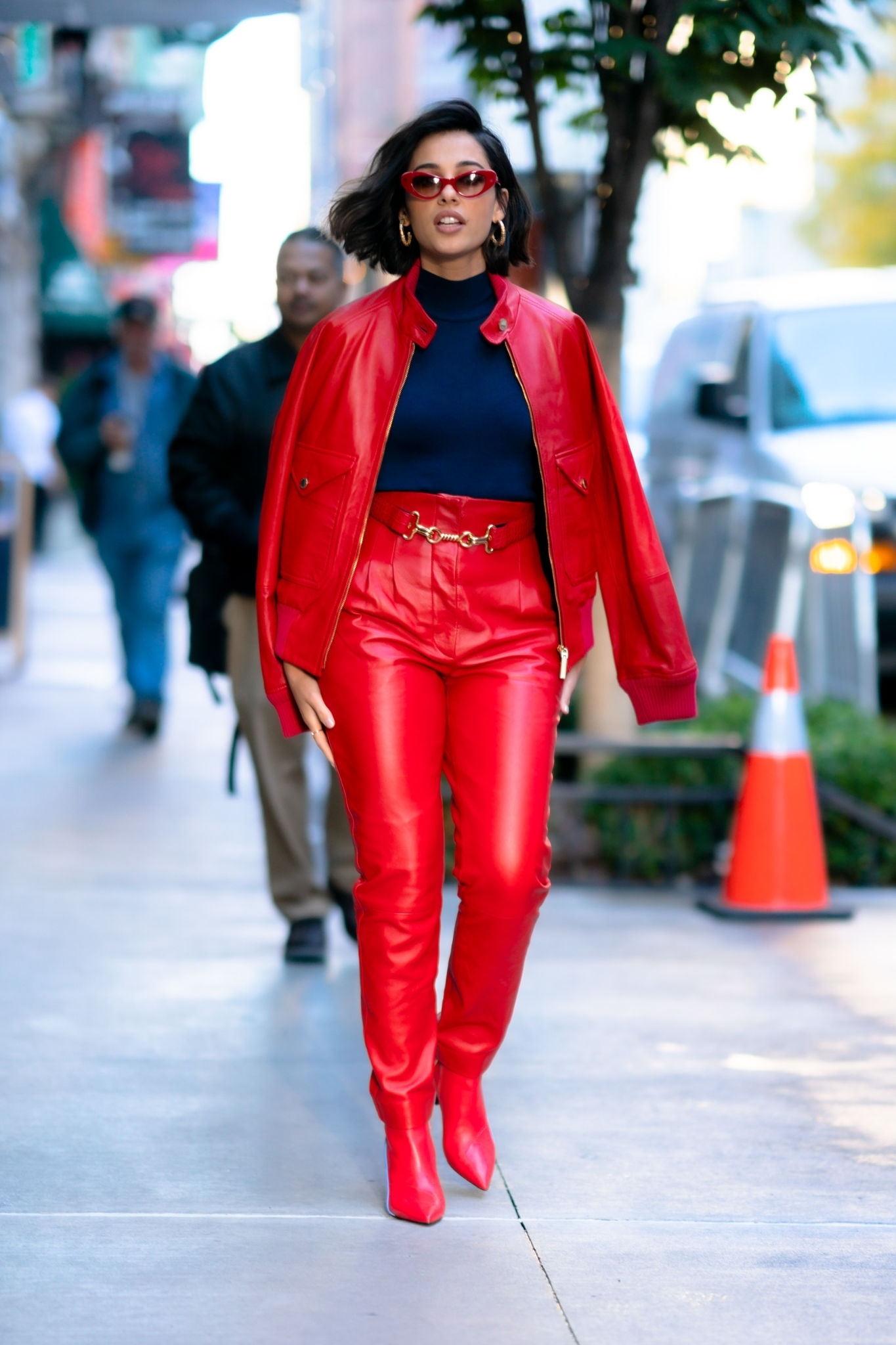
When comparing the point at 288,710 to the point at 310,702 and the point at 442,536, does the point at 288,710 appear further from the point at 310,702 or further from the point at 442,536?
the point at 442,536

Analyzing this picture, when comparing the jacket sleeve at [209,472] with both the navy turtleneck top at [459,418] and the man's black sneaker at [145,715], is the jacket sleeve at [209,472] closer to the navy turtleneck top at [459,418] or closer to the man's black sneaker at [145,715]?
the navy turtleneck top at [459,418]

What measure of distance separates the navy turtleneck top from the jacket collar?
0.02m

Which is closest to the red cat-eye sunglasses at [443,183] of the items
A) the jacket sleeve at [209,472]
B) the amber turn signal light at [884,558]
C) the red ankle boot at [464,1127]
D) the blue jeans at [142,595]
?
the red ankle boot at [464,1127]

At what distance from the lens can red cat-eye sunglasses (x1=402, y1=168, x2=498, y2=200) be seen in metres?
3.70

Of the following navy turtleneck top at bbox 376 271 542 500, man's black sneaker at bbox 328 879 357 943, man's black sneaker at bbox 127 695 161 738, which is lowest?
man's black sneaker at bbox 127 695 161 738

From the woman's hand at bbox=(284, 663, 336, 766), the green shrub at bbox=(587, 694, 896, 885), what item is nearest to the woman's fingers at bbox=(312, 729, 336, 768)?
the woman's hand at bbox=(284, 663, 336, 766)

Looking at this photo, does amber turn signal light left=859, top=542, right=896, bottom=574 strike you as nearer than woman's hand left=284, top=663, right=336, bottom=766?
No

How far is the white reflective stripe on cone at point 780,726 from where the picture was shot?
258 inches

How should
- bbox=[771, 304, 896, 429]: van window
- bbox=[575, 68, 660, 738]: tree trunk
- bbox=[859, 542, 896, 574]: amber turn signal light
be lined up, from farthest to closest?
bbox=[771, 304, 896, 429]: van window < bbox=[859, 542, 896, 574]: amber turn signal light < bbox=[575, 68, 660, 738]: tree trunk

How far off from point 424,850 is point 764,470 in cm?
654

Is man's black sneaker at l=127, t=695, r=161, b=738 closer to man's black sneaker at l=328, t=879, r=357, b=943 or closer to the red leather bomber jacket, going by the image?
man's black sneaker at l=328, t=879, r=357, b=943

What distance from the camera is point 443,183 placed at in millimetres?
3703

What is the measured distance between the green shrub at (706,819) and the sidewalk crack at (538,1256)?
3072 millimetres

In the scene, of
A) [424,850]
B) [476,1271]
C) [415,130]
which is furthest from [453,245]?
[476,1271]
